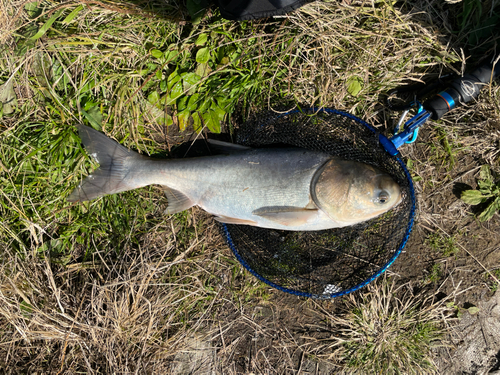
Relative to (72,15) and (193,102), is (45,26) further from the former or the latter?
(193,102)

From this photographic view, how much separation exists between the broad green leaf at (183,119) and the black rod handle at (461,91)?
6.66ft

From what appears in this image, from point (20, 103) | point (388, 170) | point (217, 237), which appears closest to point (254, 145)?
point (217, 237)

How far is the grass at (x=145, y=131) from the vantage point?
2.95m

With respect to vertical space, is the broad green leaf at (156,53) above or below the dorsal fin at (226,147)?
above

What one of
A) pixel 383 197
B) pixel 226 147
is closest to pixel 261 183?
pixel 226 147

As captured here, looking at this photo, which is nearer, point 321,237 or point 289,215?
point 289,215

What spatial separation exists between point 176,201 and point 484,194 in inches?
110

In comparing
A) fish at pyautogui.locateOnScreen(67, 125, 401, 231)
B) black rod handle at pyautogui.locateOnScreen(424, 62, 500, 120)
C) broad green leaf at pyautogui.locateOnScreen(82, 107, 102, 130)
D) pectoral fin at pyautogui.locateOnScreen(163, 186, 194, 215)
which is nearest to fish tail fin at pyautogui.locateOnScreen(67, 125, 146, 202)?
fish at pyautogui.locateOnScreen(67, 125, 401, 231)

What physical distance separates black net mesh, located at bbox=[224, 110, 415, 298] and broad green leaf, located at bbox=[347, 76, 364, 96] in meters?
0.26

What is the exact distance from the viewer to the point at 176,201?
2926 mm

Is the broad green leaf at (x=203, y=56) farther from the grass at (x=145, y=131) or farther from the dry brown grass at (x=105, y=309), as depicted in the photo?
the dry brown grass at (x=105, y=309)

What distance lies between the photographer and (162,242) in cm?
315

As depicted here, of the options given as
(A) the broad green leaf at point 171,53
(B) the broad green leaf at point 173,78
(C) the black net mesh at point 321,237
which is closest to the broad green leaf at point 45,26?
(A) the broad green leaf at point 171,53

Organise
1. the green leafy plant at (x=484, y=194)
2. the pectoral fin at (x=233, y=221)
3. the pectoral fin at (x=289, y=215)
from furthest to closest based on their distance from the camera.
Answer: the green leafy plant at (x=484, y=194)
the pectoral fin at (x=233, y=221)
the pectoral fin at (x=289, y=215)
